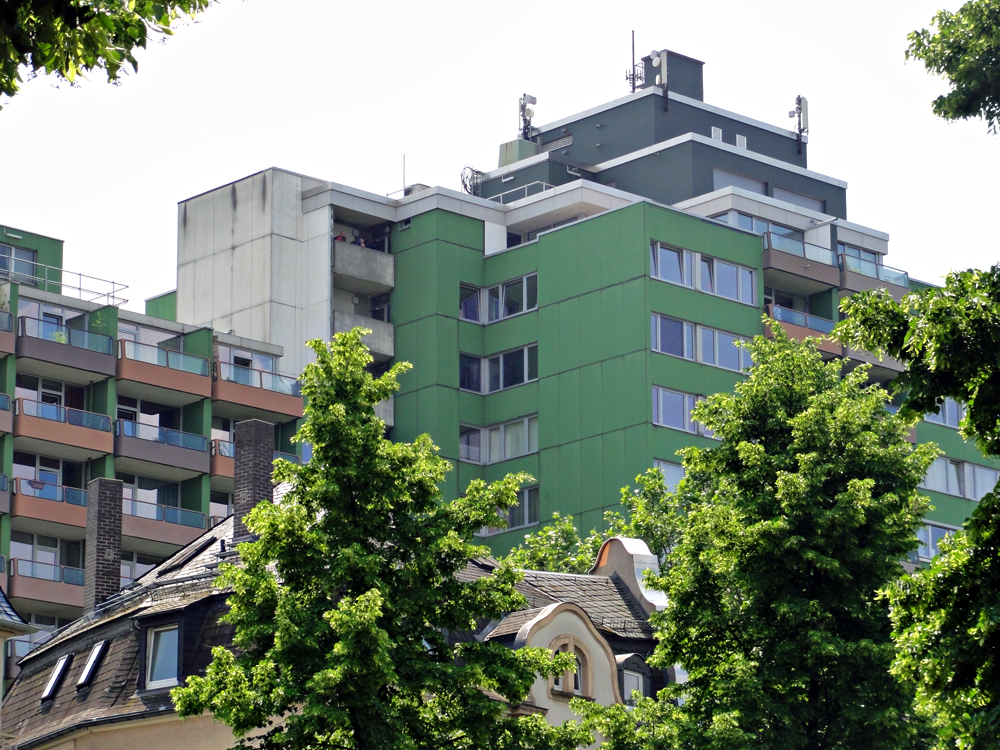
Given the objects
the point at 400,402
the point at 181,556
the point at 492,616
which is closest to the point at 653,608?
the point at 181,556

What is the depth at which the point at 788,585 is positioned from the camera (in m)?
32.8

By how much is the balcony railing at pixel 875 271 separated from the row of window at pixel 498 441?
54.0ft

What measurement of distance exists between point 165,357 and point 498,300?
15.3m

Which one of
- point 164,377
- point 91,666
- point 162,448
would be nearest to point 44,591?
point 162,448

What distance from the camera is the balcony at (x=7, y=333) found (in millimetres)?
70438

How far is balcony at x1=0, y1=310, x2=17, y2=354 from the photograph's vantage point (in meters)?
70.4

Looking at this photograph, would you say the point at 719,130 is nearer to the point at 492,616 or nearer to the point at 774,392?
the point at 774,392

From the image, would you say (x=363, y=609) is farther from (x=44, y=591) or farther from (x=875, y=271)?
(x=875, y=271)

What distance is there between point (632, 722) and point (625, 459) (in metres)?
43.8

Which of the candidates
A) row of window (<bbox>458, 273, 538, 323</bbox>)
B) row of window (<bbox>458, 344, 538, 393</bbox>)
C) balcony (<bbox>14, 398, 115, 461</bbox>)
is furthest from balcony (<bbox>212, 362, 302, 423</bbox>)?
row of window (<bbox>458, 273, 538, 323</bbox>)

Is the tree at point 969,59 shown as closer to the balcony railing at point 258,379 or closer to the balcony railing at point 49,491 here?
the balcony railing at point 49,491

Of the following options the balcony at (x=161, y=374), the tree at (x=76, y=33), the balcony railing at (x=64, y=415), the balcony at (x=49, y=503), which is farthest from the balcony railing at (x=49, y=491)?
the tree at (x=76, y=33)

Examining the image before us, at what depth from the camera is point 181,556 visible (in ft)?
148

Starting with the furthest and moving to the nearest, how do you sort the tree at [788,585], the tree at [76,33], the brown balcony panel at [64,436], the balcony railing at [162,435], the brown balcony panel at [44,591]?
the balcony railing at [162,435] → the brown balcony panel at [64,436] → the brown balcony panel at [44,591] → the tree at [788,585] → the tree at [76,33]
